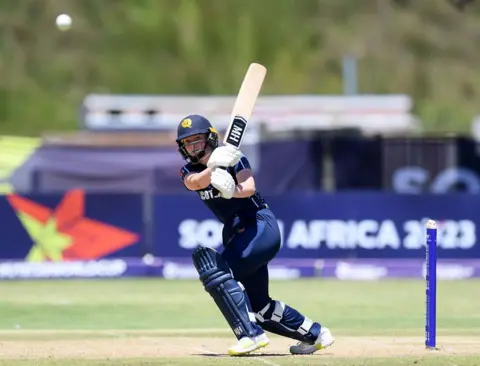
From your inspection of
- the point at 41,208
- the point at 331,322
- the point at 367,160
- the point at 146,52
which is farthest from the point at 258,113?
the point at 146,52

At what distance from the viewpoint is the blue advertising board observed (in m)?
20.0

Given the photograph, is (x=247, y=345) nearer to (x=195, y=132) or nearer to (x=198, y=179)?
(x=198, y=179)

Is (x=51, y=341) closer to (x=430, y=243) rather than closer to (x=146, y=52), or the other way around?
(x=430, y=243)

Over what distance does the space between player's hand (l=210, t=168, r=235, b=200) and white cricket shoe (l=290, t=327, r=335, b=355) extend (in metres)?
1.46

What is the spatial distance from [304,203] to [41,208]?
4052mm

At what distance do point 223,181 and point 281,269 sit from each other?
36.3ft

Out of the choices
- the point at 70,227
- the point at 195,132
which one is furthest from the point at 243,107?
the point at 70,227

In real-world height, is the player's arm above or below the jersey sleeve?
below

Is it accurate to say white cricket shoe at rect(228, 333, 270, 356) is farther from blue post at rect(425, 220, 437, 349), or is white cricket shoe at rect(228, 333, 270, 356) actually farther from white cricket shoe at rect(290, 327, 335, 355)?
blue post at rect(425, 220, 437, 349)

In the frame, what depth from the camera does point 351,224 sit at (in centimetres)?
2011

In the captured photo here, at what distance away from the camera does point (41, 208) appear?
66.3ft

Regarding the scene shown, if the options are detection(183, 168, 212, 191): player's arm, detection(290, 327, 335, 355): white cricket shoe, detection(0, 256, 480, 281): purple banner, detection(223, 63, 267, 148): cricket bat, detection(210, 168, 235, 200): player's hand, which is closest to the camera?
detection(210, 168, 235, 200): player's hand

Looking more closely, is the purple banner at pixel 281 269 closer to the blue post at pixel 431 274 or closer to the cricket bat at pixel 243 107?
the cricket bat at pixel 243 107

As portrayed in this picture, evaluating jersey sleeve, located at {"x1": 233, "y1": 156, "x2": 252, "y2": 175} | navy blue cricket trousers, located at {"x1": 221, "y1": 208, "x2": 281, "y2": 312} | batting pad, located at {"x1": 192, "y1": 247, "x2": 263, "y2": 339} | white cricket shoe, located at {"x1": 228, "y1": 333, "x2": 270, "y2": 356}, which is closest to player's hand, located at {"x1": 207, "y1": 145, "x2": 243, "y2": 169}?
jersey sleeve, located at {"x1": 233, "y1": 156, "x2": 252, "y2": 175}
